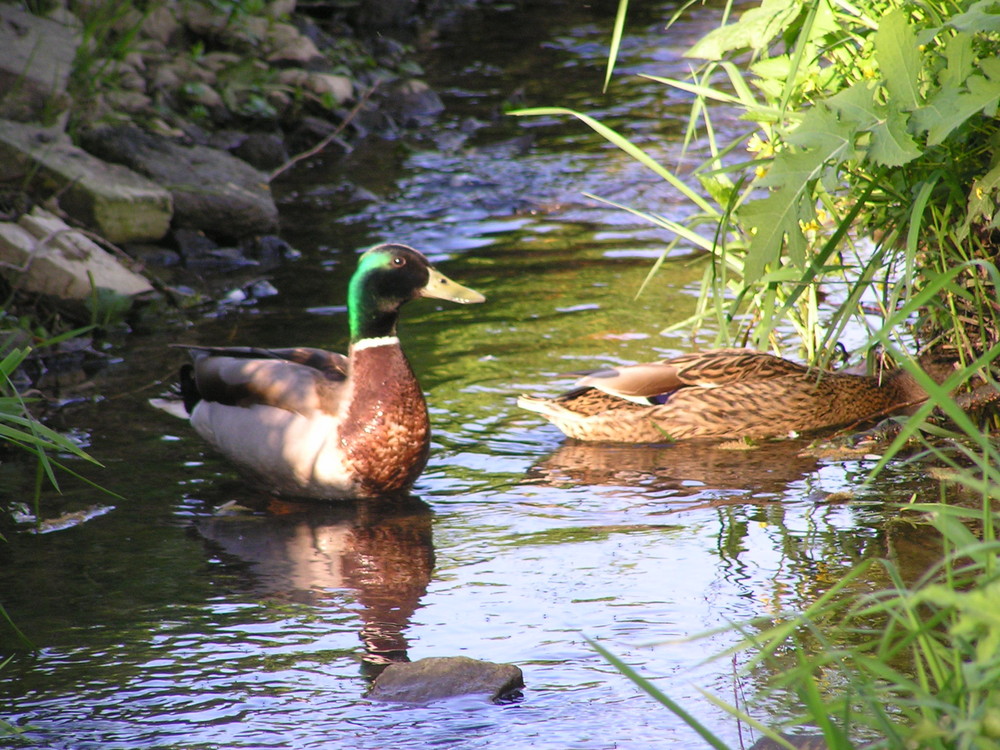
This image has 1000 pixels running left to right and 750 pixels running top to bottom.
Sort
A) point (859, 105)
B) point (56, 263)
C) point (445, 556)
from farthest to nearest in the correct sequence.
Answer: point (56, 263) < point (445, 556) < point (859, 105)

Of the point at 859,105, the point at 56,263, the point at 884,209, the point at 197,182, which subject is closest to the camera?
the point at 859,105

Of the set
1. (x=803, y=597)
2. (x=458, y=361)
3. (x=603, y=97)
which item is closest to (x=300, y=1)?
(x=603, y=97)

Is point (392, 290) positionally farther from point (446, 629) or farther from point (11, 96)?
point (11, 96)

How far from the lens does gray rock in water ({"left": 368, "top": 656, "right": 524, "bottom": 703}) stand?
10.7ft

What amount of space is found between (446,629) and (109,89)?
254 inches

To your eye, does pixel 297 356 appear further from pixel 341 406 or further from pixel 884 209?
pixel 884 209

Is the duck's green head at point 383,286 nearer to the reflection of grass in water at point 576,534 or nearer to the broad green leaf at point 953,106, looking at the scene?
the reflection of grass in water at point 576,534

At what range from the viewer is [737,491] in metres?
4.66

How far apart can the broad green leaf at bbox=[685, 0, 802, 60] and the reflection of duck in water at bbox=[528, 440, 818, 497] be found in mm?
1545

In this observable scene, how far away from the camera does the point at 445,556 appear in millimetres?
4309

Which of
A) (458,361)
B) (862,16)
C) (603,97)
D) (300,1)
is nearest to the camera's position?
(862,16)

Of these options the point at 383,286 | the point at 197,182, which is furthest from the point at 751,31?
the point at 197,182

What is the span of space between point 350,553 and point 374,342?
942 millimetres

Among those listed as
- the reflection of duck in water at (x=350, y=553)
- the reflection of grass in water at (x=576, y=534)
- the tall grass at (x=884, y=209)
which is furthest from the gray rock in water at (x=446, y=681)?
the reflection of grass in water at (x=576, y=534)
